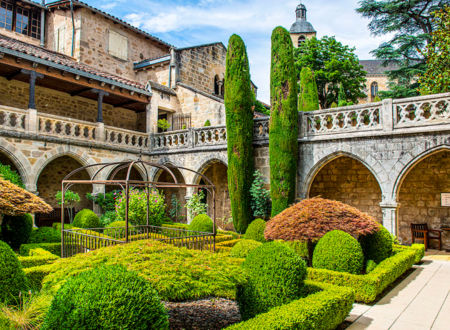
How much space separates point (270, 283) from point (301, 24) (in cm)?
4640

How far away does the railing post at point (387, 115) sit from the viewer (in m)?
11.1

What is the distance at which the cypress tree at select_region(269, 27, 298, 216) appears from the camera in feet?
40.8

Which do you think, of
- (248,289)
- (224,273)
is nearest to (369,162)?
(248,289)

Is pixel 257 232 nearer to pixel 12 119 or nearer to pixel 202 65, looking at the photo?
pixel 12 119

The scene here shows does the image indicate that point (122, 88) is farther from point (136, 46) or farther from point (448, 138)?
point (448, 138)

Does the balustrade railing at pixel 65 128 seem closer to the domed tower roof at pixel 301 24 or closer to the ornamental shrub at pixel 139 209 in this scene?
the ornamental shrub at pixel 139 209

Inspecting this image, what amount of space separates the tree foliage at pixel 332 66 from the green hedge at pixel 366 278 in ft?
71.0

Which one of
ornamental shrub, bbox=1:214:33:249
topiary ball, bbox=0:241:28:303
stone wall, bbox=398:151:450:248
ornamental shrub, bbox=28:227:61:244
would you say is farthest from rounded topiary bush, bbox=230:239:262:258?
stone wall, bbox=398:151:450:248

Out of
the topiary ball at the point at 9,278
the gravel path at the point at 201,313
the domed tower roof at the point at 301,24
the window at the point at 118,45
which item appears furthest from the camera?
the domed tower roof at the point at 301,24

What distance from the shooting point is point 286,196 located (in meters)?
12.4

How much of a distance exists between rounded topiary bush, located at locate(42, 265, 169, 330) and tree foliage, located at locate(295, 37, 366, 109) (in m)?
26.3

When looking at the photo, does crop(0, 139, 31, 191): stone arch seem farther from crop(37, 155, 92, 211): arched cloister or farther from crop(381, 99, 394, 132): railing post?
crop(381, 99, 394, 132): railing post

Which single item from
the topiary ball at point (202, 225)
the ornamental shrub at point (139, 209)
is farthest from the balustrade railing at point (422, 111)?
the ornamental shrub at point (139, 209)

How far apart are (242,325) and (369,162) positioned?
29.3 feet
